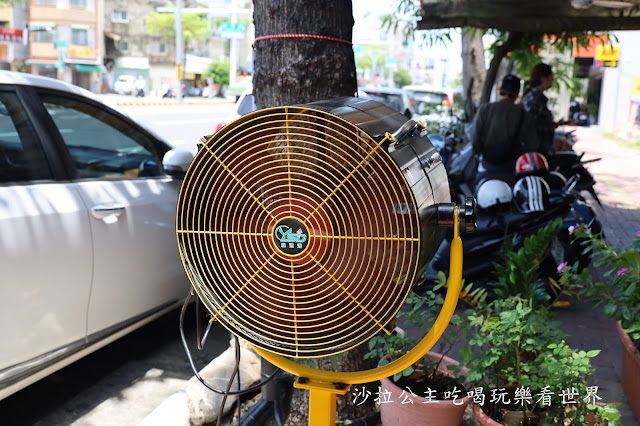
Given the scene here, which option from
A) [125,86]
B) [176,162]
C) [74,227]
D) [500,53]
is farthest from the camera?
[125,86]

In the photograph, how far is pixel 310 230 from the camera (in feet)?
5.42

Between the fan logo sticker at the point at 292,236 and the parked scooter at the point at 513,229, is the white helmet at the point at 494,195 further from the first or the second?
the fan logo sticker at the point at 292,236

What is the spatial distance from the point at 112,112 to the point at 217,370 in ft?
5.34

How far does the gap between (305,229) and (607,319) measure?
3.90 meters

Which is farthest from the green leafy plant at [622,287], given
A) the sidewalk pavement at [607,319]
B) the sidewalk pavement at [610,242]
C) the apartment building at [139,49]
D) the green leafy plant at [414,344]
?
the apartment building at [139,49]

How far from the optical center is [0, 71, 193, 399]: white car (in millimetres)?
3004

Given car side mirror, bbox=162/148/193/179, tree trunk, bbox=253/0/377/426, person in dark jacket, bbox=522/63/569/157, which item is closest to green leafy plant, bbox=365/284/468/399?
tree trunk, bbox=253/0/377/426

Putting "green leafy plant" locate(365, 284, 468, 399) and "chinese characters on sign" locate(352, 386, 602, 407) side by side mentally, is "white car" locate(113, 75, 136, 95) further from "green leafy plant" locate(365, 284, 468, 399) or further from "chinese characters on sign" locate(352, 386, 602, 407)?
"chinese characters on sign" locate(352, 386, 602, 407)

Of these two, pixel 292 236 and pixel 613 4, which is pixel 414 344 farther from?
pixel 613 4

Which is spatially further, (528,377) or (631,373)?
(631,373)

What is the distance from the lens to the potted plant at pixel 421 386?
2.57 meters

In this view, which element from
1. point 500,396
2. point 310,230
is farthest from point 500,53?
point 310,230

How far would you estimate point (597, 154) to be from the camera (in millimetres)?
17906

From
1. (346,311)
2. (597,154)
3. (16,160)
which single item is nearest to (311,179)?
(346,311)
